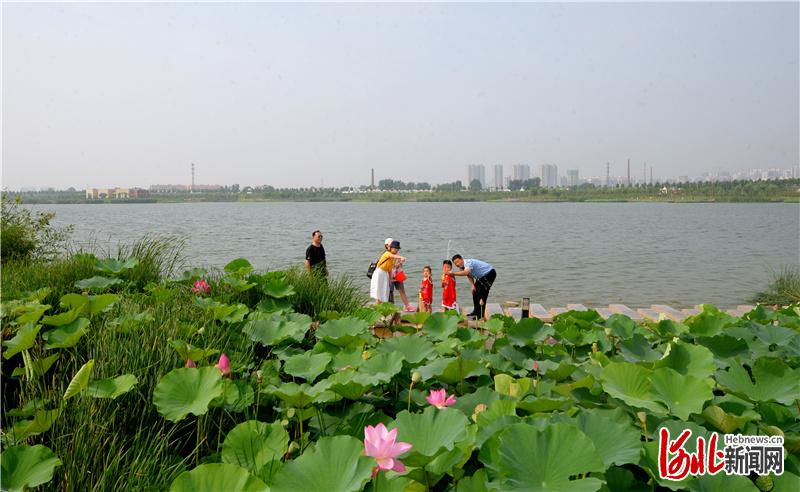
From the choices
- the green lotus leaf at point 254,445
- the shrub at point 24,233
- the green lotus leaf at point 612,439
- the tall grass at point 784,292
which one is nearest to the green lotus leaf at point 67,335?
the green lotus leaf at point 254,445

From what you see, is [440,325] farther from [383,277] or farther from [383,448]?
[383,277]

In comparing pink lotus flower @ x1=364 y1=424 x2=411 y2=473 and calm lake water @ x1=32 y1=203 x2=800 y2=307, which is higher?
pink lotus flower @ x1=364 y1=424 x2=411 y2=473

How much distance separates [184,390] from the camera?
5.91 feet

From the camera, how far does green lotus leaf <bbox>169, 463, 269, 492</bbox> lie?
4.14 ft

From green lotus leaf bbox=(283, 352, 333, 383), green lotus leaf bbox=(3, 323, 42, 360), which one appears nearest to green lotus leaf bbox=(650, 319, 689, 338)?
green lotus leaf bbox=(283, 352, 333, 383)

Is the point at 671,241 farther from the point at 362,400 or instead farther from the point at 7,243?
the point at 362,400

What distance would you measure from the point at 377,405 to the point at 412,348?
0.33 metres

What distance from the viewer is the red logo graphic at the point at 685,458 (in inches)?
53.4

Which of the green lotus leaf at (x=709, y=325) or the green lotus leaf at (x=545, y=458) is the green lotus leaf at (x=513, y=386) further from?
the green lotus leaf at (x=709, y=325)

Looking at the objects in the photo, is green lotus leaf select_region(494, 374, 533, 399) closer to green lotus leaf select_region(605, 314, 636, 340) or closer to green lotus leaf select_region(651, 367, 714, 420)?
green lotus leaf select_region(651, 367, 714, 420)

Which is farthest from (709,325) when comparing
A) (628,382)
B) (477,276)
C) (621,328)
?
(477,276)

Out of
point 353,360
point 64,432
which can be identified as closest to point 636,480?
point 353,360

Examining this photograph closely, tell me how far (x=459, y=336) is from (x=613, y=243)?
24727 mm

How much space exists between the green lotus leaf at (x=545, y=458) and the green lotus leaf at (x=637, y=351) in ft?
3.94
